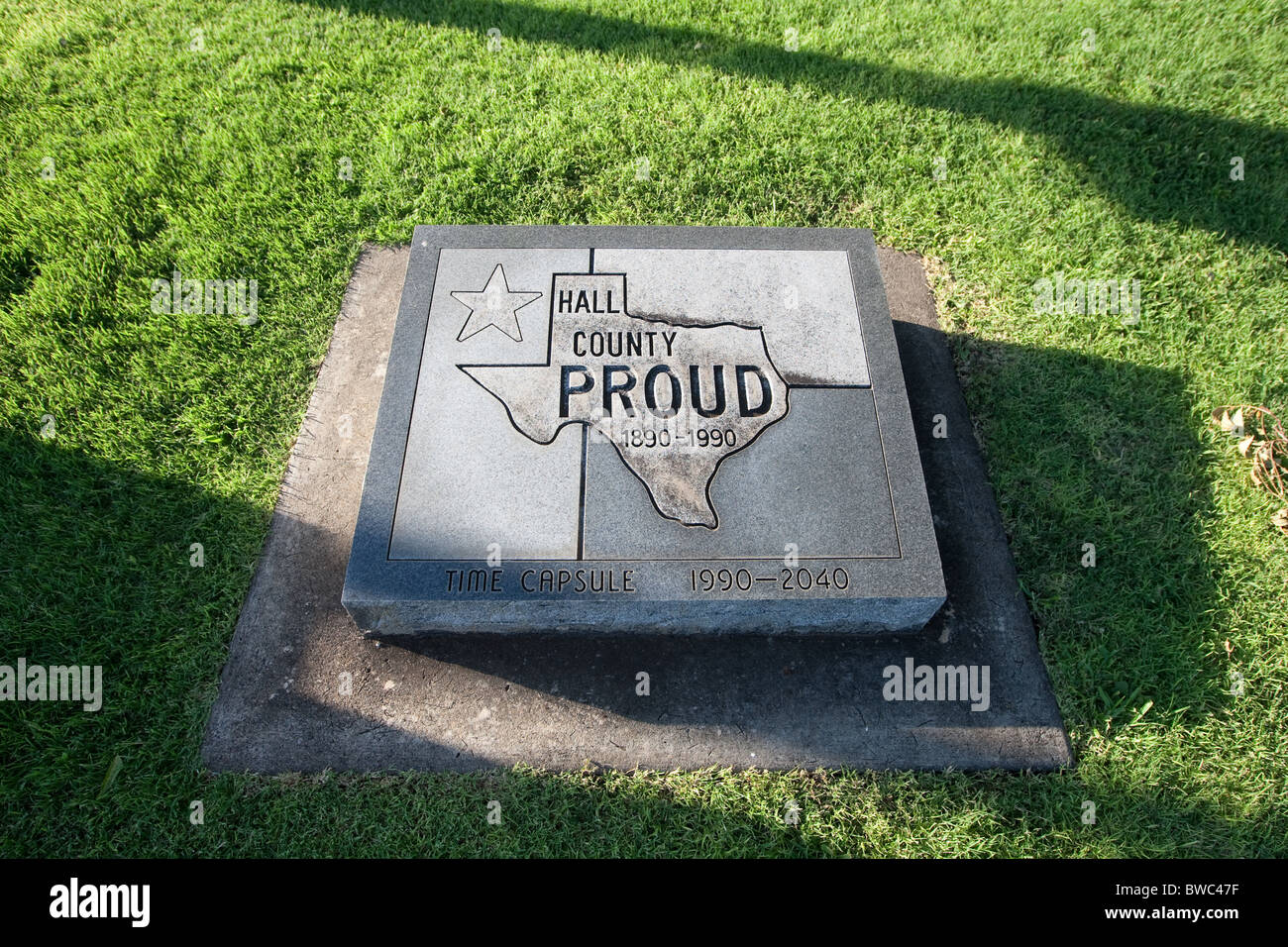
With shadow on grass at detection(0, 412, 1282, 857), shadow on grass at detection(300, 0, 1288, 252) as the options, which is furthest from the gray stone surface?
shadow on grass at detection(300, 0, 1288, 252)

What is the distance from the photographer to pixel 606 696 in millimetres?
3217

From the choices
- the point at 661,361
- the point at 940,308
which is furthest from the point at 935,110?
the point at 661,361

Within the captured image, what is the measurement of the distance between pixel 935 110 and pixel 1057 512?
3.63m

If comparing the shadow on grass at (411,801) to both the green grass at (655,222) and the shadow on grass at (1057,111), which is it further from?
the shadow on grass at (1057,111)

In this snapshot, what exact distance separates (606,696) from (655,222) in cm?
329

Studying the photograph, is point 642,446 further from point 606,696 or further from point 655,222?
point 655,222

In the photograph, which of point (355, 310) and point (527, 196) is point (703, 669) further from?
point (527, 196)

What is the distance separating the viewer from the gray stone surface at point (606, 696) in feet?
10.2

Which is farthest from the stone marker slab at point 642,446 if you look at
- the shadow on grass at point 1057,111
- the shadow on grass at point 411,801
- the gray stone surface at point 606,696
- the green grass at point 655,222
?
the shadow on grass at point 1057,111

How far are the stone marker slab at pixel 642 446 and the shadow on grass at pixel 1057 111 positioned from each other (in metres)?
2.55

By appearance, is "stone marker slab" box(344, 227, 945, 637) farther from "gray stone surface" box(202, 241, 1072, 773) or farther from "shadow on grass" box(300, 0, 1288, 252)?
"shadow on grass" box(300, 0, 1288, 252)

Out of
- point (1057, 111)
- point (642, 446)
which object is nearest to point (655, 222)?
point (642, 446)

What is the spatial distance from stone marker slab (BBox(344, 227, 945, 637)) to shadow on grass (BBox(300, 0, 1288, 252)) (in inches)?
100

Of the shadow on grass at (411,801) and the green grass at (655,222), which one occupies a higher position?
the green grass at (655,222)
